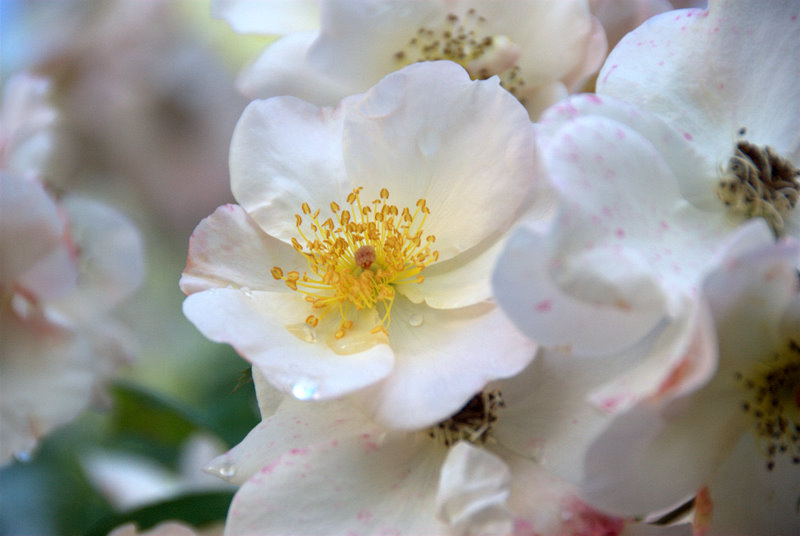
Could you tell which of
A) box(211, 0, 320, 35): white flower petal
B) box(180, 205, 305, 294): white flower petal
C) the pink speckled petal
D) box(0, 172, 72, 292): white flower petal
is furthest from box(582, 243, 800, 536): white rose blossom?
box(0, 172, 72, 292): white flower petal

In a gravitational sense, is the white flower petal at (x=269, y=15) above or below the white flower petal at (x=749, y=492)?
above

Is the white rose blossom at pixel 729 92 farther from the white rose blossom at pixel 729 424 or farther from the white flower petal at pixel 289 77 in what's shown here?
the white flower petal at pixel 289 77

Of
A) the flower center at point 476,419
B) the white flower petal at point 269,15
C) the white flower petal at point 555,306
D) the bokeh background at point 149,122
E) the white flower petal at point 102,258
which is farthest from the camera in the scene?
the bokeh background at point 149,122

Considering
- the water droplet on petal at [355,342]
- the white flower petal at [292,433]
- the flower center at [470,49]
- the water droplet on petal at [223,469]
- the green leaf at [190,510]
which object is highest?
the flower center at [470,49]

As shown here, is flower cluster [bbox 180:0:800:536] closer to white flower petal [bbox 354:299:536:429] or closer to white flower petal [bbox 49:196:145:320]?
white flower petal [bbox 354:299:536:429]

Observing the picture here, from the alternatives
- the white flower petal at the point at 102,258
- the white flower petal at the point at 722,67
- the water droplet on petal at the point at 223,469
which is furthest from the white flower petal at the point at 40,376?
the white flower petal at the point at 722,67

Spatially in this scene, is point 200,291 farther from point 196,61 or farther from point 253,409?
point 196,61

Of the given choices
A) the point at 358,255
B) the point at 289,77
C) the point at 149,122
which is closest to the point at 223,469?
the point at 358,255
